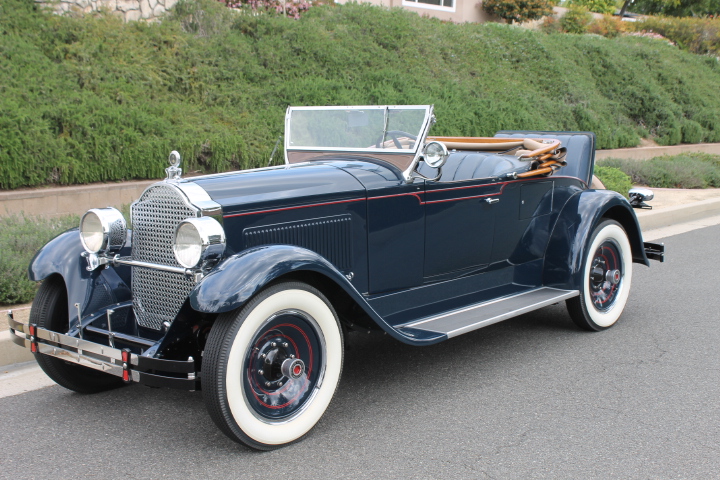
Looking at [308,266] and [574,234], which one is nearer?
[308,266]

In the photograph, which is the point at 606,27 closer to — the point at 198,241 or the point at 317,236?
the point at 317,236

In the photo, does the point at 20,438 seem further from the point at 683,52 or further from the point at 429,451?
the point at 683,52

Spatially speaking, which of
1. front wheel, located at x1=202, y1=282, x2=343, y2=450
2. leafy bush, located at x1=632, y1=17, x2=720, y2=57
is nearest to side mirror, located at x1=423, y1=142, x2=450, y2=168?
front wheel, located at x1=202, y1=282, x2=343, y2=450

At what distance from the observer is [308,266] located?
3.10 m

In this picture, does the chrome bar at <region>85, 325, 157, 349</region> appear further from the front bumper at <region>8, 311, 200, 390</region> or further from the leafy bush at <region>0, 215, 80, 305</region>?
the leafy bush at <region>0, 215, 80, 305</region>

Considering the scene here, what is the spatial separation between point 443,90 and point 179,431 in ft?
37.6

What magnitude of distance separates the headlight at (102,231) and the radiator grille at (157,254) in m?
0.09

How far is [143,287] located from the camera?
11.5 feet

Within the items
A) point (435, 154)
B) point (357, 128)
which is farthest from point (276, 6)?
point (435, 154)

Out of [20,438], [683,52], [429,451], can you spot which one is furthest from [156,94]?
[683,52]

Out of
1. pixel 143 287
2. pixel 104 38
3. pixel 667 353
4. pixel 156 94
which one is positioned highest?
pixel 104 38

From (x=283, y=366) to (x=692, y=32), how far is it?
26.0 metres

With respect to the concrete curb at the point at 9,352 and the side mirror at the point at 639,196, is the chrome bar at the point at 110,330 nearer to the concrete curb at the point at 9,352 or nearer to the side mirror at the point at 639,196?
the concrete curb at the point at 9,352

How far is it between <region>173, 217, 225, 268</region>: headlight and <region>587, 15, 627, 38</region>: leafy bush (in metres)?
22.7
